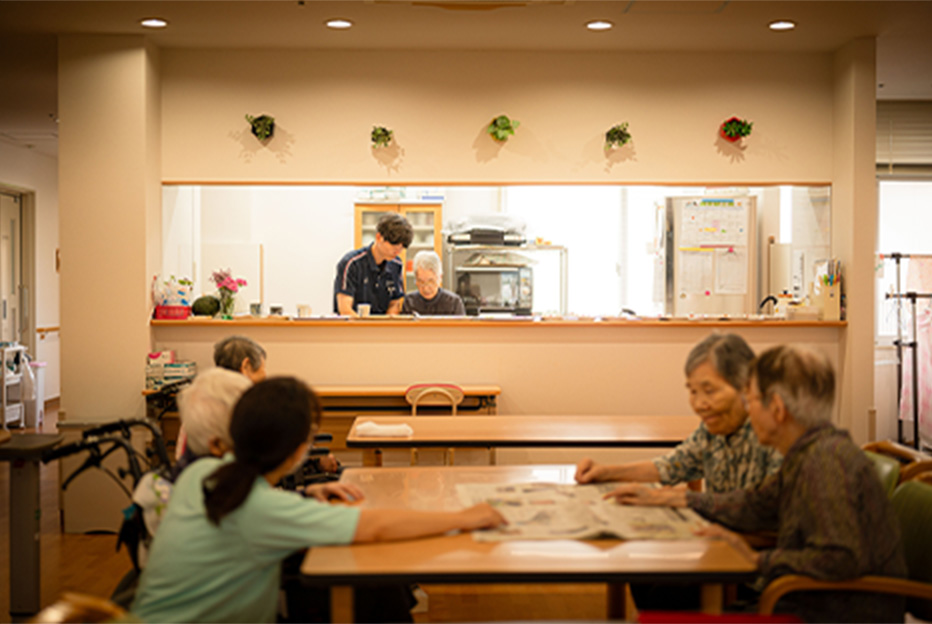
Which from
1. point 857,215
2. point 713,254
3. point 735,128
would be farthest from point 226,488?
point 713,254

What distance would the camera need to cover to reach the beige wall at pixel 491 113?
5.50 meters

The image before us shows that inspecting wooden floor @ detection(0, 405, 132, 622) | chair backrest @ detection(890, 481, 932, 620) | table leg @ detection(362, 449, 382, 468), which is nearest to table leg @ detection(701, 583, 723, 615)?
chair backrest @ detection(890, 481, 932, 620)

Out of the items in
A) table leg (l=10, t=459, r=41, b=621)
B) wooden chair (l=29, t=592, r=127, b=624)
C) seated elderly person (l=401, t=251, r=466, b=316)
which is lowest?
table leg (l=10, t=459, r=41, b=621)

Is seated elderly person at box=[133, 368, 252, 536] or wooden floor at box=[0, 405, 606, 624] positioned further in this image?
wooden floor at box=[0, 405, 606, 624]

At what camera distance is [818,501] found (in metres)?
1.98

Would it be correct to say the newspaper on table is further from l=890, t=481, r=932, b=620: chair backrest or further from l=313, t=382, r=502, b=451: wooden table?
l=313, t=382, r=502, b=451: wooden table

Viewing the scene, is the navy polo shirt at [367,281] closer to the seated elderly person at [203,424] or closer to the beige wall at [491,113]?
the beige wall at [491,113]

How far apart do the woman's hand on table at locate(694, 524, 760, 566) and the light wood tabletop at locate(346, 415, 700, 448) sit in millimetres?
1300

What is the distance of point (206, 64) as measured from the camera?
5.49m

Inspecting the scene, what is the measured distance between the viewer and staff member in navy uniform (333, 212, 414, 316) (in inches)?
236

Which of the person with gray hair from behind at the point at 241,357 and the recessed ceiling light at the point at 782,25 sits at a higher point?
the recessed ceiling light at the point at 782,25

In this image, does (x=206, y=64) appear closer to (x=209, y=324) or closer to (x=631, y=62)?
(x=209, y=324)

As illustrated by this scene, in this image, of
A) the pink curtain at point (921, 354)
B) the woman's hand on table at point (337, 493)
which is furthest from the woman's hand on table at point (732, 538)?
the pink curtain at point (921, 354)

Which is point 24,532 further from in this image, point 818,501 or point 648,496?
point 818,501
